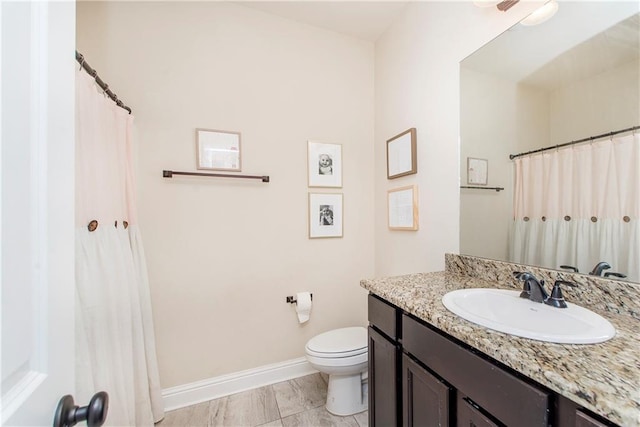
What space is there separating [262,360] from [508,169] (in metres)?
2.00

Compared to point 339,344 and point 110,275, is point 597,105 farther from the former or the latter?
point 110,275

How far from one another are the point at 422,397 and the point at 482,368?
33 centimetres

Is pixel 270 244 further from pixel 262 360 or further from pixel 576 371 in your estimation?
pixel 576 371

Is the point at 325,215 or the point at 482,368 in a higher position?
the point at 325,215

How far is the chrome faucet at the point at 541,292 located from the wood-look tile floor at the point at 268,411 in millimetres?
1237

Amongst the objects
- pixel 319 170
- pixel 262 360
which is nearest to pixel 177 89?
pixel 319 170

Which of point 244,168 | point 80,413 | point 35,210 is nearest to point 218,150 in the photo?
point 244,168

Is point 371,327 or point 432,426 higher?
point 371,327

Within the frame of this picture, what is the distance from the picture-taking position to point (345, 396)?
1.62 m

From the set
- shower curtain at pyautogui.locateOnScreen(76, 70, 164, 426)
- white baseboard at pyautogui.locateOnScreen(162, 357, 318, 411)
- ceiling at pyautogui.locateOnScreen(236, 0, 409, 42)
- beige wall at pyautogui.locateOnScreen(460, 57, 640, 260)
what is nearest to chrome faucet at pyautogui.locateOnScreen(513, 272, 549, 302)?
beige wall at pyautogui.locateOnScreen(460, 57, 640, 260)

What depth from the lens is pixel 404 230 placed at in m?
1.85

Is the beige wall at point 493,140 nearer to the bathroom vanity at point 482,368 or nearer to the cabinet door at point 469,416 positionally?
the bathroom vanity at point 482,368

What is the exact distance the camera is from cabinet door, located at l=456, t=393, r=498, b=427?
0.69 meters

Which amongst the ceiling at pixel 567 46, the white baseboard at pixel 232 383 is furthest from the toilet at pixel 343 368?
the ceiling at pixel 567 46
